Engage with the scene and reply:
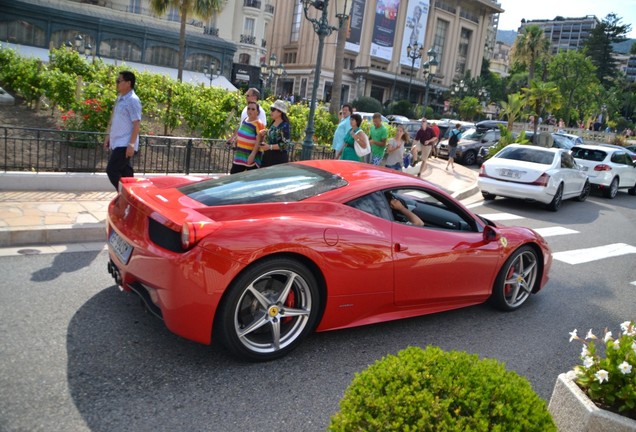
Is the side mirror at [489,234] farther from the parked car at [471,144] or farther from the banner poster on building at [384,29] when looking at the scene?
the banner poster on building at [384,29]

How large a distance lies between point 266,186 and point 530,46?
7077cm

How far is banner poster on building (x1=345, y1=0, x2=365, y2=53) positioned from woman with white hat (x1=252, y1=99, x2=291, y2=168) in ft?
218

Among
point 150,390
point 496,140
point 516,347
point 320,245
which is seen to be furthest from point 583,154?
point 150,390

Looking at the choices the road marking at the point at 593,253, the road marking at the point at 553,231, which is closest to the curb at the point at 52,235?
the road marking at the point at 593,253

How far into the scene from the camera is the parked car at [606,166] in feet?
56.5

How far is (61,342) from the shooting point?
3.87m

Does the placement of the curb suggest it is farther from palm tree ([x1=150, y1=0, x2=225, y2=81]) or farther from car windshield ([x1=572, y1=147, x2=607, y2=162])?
palm tree ([x1=150, y1=0, x2=225, y2=81])

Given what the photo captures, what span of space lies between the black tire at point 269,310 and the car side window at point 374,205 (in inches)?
29.9

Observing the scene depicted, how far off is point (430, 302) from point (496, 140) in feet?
70.4

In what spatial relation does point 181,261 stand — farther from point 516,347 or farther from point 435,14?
point 435,14

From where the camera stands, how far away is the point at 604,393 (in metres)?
2.75

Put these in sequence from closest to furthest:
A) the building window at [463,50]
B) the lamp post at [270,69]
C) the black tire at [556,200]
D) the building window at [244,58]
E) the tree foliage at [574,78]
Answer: the black tire at [556,200] → the lamp post at [270,69] → the building window at [244,58] → the tree foliage at [574,78] → the building window at [463,50]

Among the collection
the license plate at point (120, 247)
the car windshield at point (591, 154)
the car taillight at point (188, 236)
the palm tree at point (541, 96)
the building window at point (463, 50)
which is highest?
the building window at point (463, 50)

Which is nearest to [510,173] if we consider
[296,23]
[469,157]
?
[469,157]
